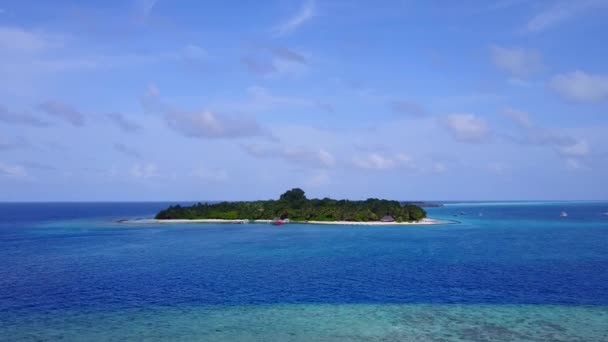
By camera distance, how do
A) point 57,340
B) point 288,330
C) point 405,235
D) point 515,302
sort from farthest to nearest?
point 405,235, point 515,302, point 288,330, point 57,340

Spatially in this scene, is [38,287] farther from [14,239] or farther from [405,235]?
[405,235]

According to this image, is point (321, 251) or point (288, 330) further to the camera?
point (321, 251)

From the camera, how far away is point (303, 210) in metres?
168

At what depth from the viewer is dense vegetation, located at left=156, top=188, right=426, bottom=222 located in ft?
519

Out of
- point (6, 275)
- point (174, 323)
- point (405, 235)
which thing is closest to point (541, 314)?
point (174, 323)

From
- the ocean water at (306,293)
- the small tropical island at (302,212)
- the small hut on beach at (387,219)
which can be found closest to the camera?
the ocean water at (306,293)

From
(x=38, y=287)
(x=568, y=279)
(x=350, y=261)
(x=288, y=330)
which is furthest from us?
(x=350, y=261)

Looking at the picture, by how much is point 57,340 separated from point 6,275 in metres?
32.7

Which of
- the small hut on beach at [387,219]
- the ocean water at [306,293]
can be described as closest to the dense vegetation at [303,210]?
the small hut on beach at [387,219]

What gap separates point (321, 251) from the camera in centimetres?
8125

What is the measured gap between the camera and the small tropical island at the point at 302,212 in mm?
156875

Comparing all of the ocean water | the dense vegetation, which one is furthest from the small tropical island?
the ocean water

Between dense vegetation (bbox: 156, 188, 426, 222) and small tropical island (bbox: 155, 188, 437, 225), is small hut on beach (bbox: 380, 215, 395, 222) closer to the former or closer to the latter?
small tropical island (bbox: 155, 188, 437, 225)

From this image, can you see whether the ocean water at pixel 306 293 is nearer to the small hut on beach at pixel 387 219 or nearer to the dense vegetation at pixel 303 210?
the small hut on beach at pixel 387 219
